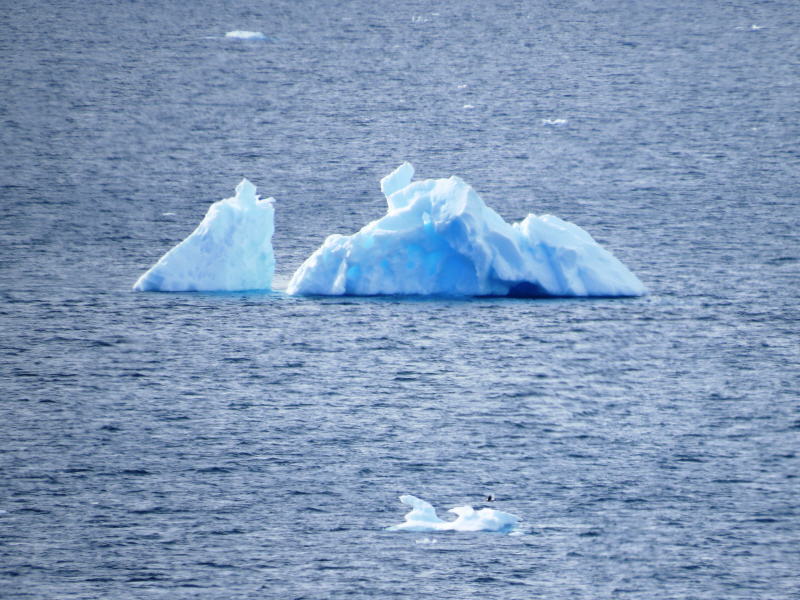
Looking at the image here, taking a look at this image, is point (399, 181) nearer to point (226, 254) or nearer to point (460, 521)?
point (226, 254)

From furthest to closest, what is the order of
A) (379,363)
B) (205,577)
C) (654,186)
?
1. (654,186)
2. (379,363)
3. (205,577)

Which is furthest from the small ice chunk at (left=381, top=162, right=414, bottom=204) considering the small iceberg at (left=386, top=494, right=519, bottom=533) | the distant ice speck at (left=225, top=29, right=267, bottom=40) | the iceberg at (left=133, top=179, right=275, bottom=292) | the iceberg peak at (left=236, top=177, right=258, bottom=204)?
the distant ice speck at (left=225, top=29, right=267, bottom=40)

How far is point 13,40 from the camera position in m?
64.2

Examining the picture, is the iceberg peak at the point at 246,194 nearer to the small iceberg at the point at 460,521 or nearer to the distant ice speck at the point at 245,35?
the small iceberg at the point at 460,521

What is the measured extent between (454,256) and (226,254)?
10.6 ft

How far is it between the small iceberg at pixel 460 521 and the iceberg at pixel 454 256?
651cm

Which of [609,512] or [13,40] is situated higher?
[13,40]

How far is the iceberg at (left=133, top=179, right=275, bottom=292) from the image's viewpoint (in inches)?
952

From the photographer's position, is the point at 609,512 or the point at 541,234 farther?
the point at 541,234

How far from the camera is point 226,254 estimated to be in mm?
24703

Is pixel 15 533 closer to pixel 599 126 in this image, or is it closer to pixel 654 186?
pixel 654 186

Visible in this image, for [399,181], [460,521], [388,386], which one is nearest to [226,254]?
[399,181]

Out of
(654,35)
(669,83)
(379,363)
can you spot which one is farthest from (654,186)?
(654,35)

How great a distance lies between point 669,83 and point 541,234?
32430 mm
